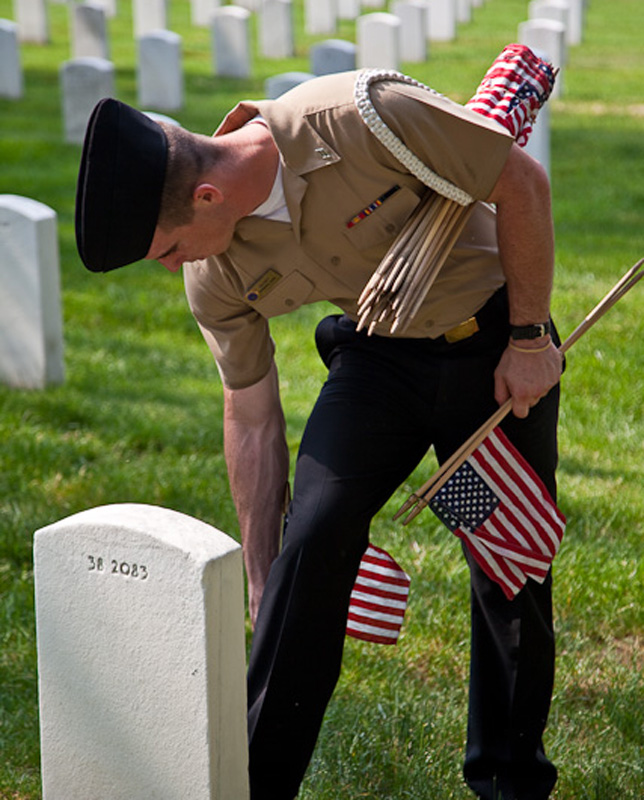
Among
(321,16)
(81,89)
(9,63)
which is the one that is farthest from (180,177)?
(321,16)

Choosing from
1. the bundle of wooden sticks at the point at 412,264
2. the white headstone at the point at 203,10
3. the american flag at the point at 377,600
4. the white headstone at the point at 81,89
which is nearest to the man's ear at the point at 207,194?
the bundle of wooden sticks at the point at 412,264

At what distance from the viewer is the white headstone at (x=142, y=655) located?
2.32 meters

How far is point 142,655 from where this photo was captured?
7.93ft

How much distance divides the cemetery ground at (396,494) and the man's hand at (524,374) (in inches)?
38.4

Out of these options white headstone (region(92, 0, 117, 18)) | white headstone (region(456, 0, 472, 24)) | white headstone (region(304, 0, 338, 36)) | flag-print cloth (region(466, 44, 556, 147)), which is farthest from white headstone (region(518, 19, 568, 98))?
flag-print cloth (region(466, 44, 556, 147))

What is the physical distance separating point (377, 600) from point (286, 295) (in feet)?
2.63

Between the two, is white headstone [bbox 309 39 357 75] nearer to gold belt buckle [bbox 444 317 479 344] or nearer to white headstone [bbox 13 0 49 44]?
white headstone [bbox 13 0 49 44]

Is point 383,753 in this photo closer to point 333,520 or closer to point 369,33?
point 333,520

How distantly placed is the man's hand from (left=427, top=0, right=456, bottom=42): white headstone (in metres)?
16.9

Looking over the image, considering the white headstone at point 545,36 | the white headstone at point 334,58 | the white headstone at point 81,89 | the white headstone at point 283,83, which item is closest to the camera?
the white headstone at point 283,83

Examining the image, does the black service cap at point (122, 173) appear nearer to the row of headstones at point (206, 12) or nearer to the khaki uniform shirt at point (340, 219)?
the khaki uniform shirt at point (340, 219)

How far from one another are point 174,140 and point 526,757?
164 cm

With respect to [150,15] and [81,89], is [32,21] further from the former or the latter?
[81,89]

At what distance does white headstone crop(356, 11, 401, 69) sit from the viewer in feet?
47.1
